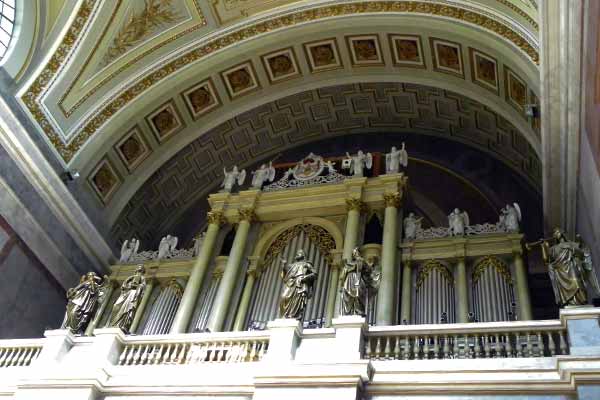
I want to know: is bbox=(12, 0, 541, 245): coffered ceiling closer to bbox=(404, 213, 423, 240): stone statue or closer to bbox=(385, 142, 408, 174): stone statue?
bbox=(385, 142, 408, 174): stone statue

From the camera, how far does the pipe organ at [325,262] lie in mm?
10758

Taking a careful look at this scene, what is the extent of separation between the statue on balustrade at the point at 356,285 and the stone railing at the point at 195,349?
115 cm

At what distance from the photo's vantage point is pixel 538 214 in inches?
529

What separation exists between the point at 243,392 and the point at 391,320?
9.46ft

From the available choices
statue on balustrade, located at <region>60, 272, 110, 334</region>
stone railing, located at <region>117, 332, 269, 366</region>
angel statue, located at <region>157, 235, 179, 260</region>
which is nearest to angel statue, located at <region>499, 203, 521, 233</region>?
stone railing, located at <region>117, 332, 269, 366</region>

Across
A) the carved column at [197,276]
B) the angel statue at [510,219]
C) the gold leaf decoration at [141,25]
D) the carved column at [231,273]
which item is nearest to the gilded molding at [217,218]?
the carved column at [197,276]

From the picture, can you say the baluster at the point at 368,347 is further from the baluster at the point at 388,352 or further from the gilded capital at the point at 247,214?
the gilded capital at the point at 247,214

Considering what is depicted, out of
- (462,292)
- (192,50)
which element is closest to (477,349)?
(462,292)

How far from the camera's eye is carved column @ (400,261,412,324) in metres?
10.6

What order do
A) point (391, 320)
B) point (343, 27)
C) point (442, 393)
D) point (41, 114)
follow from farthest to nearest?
point (343, 27) < point (41, 114) < point (391, 320) < point (442, 393)

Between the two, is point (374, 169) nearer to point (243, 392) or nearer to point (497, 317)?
point (497, 317)

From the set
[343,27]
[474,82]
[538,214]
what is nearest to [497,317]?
[538,214]

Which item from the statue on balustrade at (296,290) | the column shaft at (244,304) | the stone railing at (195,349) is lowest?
the stone railing at (195,349)

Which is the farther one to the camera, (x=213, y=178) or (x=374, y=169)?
(x=213, y=178)
